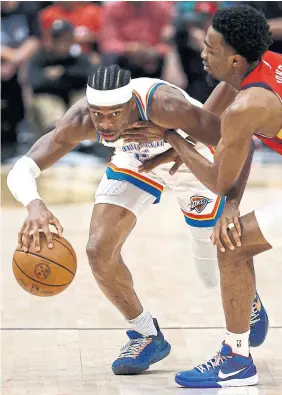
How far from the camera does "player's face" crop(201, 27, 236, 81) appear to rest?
4.84m

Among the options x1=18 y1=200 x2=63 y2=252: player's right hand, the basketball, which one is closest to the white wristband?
x1=18 y1=200 x2=63 y2=252: player's right hand

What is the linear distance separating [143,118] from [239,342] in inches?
52.5

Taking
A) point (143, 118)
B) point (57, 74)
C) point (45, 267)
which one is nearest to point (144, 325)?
point (45, 267)

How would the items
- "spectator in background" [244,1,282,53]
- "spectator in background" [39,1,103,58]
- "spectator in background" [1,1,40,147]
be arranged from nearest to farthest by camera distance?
"spectator in background" [244,1,282,53], "spectator in background" [39,1,103,58], "spectator in background" [1,1,40,147]

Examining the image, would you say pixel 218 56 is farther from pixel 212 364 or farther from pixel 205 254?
pixel 212 364

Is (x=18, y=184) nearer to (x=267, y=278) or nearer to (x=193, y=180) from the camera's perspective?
(x=193, y=180)

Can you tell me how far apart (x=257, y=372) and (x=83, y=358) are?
1014 mm

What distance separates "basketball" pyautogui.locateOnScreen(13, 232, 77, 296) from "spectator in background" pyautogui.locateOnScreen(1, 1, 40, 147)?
7.40 meters

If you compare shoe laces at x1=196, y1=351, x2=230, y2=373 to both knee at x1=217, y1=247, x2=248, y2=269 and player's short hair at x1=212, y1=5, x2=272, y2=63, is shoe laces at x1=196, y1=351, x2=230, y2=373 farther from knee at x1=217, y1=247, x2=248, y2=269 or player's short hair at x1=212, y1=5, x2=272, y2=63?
player's short hair at x1=212, y1=5, x2=272, y2=63

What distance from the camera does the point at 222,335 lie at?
605 cm

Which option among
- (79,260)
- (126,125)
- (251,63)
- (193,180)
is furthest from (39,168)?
(79,260)

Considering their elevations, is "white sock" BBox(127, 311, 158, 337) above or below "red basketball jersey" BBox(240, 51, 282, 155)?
below

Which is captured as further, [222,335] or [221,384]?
[222,335]

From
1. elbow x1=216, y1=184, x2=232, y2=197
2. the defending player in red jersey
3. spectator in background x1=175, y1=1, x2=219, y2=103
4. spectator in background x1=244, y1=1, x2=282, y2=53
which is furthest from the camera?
spectator in background x1=175, y1=1, x2=219, y2=103
